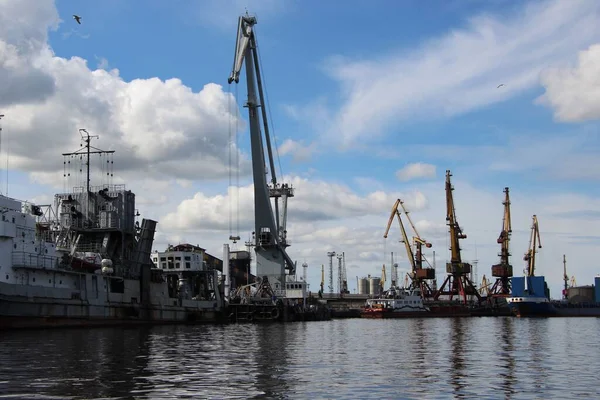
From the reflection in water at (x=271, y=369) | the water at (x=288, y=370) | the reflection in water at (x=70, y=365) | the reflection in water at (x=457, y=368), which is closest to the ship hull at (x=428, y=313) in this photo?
the reflection in water at (x=457, y=368)

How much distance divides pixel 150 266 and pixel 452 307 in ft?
285

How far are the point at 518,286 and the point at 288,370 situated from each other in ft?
421

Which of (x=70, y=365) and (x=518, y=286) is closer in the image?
(x=70, y=365)

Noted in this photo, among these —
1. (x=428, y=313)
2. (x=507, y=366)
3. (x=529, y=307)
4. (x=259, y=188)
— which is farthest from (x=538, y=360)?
(x=428, y=313)

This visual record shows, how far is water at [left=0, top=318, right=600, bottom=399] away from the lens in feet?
86.6

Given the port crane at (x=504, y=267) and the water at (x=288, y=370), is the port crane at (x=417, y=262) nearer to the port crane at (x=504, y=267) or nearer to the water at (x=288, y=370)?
the port crane at (x=504, y=267)

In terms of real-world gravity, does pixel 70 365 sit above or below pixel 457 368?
above

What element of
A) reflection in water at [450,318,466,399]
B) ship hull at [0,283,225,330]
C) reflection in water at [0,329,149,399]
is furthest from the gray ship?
reflection in water at [450,318,466,399]

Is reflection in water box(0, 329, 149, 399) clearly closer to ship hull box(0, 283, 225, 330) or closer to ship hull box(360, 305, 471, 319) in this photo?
ship hull box(0, 283, 225, 330)

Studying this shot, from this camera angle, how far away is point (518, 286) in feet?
498

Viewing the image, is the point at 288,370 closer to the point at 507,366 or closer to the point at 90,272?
the point at 507,366

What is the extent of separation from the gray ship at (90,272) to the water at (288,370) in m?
12.9

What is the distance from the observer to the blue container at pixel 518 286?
5938 inches

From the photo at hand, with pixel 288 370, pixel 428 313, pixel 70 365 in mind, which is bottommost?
pixel 428 313
